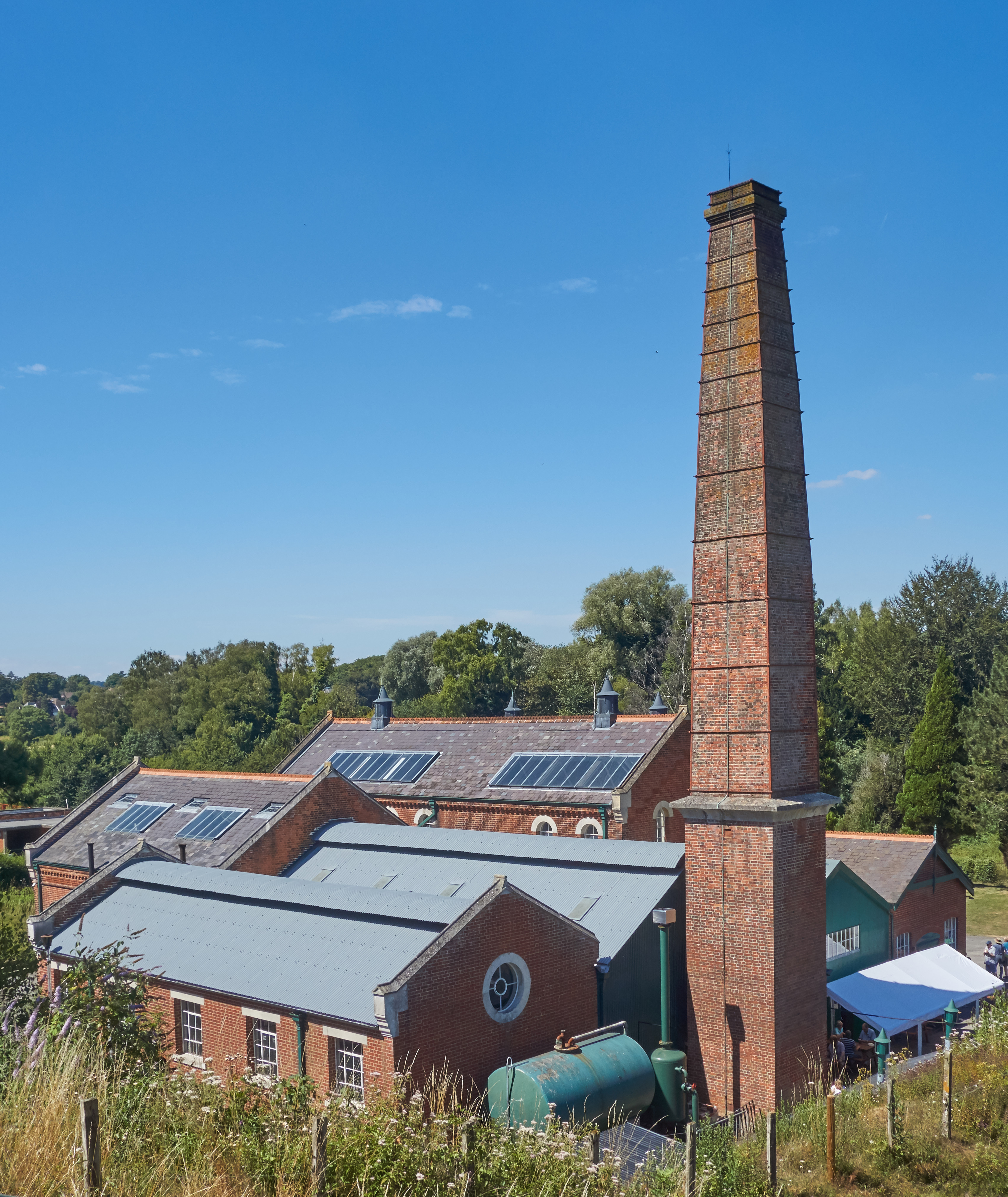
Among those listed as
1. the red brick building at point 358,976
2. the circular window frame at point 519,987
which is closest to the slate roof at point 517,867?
the red brick building at point 358,976

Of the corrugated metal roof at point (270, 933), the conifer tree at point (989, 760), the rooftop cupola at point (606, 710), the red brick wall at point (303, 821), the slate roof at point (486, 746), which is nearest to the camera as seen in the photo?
the corrugated metal roof at point (270, 933)

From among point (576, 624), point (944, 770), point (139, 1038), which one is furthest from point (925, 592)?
point (139, 1038)

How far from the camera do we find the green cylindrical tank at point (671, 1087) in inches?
699

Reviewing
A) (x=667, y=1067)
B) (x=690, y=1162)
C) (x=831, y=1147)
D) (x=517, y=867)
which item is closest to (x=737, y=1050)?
(x=667, y=1067)

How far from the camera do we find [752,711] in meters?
18.4

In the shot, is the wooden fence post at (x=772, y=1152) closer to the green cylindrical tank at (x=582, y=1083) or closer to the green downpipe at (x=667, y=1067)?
the green cylindrical tank at (x=582, y=1083)

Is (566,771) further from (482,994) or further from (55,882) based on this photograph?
(55,882)

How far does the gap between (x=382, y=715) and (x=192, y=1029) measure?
67.4 ft

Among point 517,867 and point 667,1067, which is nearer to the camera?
point 667,1067

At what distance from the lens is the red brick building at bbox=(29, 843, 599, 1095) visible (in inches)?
625

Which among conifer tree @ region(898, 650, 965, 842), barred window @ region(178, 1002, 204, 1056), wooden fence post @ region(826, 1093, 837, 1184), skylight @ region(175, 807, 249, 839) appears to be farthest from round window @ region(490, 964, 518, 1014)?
conifer tree @ region(898, 650, 965, 842)

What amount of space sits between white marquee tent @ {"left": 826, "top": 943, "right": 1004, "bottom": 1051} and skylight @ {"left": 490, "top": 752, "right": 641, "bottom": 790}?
8.46 metres

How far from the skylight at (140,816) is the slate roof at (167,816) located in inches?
6.6

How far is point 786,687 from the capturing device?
1862 cm
